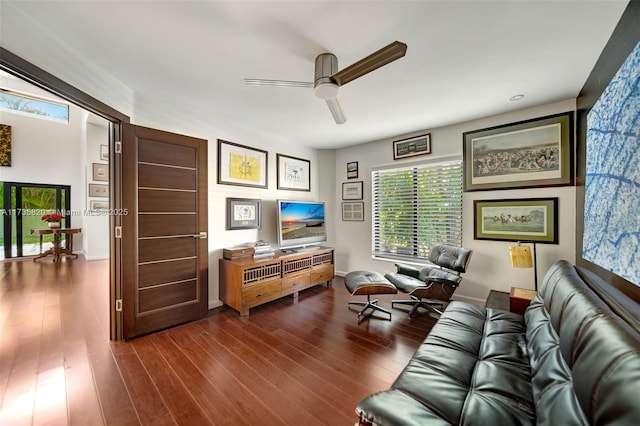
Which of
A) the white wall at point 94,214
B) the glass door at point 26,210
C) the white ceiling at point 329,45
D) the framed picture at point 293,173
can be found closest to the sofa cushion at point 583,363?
the white ceiling at point 329,45

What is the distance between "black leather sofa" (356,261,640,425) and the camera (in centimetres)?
71

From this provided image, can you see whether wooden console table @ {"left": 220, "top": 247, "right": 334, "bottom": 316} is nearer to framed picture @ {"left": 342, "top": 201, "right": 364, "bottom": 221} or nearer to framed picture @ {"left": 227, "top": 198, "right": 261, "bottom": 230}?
framed picture @ {"left": 227, "top": 198, "right": 261, "bottom": 230}

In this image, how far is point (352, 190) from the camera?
14.5 ft

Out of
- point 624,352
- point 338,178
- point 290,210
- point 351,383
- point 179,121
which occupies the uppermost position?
point 179,121

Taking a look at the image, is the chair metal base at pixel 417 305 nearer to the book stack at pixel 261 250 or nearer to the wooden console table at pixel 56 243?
the book stack at pixel 261 250

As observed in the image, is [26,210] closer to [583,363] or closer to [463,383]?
[463,383]

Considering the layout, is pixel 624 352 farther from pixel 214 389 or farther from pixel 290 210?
pixel 290 210

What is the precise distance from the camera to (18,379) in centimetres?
171

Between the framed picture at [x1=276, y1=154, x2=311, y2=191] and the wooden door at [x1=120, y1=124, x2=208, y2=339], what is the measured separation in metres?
1.32

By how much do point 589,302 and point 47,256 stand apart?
9197 mm

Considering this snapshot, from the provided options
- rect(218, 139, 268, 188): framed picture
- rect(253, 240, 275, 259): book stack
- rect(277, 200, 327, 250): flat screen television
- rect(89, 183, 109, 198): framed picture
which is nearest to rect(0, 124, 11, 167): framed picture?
rect(89, 183, 109, 198): framed picture

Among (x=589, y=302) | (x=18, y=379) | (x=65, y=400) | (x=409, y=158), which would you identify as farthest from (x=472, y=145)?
(x=18, y=379)

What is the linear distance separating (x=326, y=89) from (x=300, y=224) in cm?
241

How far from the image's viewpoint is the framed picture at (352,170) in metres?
4.36
